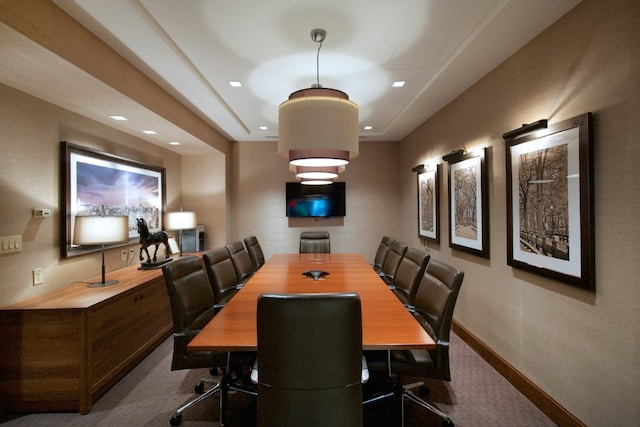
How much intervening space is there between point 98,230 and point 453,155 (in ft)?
11.5

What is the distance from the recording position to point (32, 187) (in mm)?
2299

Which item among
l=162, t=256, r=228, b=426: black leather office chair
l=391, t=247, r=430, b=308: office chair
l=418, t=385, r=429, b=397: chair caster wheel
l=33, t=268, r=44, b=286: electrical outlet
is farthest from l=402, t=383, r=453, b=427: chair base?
l=33, t=268, r=44, b=286: electrical outlet

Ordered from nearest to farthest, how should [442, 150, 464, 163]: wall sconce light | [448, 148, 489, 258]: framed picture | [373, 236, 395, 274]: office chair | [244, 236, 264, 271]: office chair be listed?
1. [448, 148, 489, 258]: framed picture
2. [442, 150, 464, 163]: wall sconce light
3. [373, 236, 395, 274]: office chair
4. [244, 236, 264, 271]: office chair

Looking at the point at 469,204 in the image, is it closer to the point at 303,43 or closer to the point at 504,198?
the point at 504,198

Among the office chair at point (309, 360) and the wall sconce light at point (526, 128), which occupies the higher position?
the wall sconce light at point (526, 128)

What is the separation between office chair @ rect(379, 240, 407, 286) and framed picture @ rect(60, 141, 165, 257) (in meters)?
2.96

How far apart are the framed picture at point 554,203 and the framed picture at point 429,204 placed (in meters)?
1.48

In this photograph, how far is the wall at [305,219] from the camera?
18.3 ft

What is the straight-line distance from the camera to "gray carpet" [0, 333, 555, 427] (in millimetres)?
1996

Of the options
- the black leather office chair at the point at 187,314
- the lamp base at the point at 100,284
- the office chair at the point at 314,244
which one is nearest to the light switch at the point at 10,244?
the lamp base at the point at 100,284

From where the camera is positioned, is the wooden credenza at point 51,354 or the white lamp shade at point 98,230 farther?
the white lamp shade at point 98,230

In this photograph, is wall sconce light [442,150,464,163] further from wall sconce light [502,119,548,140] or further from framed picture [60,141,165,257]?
framed picture [60,141,165,257]

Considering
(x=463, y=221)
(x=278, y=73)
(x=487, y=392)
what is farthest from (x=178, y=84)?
(x=487, y=392)

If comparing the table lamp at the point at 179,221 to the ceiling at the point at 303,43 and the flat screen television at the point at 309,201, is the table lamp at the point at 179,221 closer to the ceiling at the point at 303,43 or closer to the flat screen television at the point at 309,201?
the ceiling at the point at 303,43
